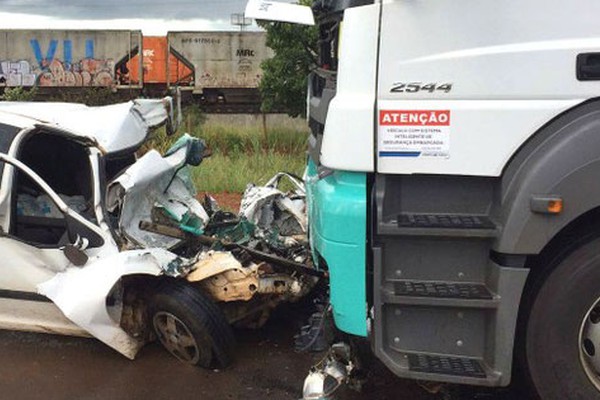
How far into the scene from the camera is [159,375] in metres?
4.83

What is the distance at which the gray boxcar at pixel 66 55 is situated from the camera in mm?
32438

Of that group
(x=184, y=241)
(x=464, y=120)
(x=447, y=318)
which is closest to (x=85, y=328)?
(x=184, y=241)

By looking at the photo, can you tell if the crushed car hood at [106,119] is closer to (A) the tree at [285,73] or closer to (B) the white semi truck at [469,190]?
(B) the white semi truck at [469,190]

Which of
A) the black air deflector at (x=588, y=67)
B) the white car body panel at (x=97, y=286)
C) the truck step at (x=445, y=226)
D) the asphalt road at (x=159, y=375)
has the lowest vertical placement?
the asphalt road at (x=159, y=375)

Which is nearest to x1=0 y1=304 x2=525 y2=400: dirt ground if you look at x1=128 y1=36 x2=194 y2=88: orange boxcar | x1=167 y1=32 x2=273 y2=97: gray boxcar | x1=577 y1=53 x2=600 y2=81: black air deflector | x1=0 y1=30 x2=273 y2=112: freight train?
x1=577 y1=53 x2=600 y2=81: black air deflector

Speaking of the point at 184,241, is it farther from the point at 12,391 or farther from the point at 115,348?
the point at 12,391

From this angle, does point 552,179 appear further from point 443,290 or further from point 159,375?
point 159,375

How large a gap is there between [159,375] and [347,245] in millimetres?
2214

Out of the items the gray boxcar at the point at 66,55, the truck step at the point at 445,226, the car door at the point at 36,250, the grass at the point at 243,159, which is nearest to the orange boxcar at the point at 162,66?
the gray boxcar at the point at 66,55

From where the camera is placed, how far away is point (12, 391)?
15.1ft

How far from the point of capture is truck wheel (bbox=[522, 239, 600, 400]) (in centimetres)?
312

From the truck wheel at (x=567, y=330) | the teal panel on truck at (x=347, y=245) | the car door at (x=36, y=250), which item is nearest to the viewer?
the truck wheel at (x=567, y=330)

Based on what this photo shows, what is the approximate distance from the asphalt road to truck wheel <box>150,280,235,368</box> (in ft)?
0.47

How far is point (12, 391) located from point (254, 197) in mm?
2479
